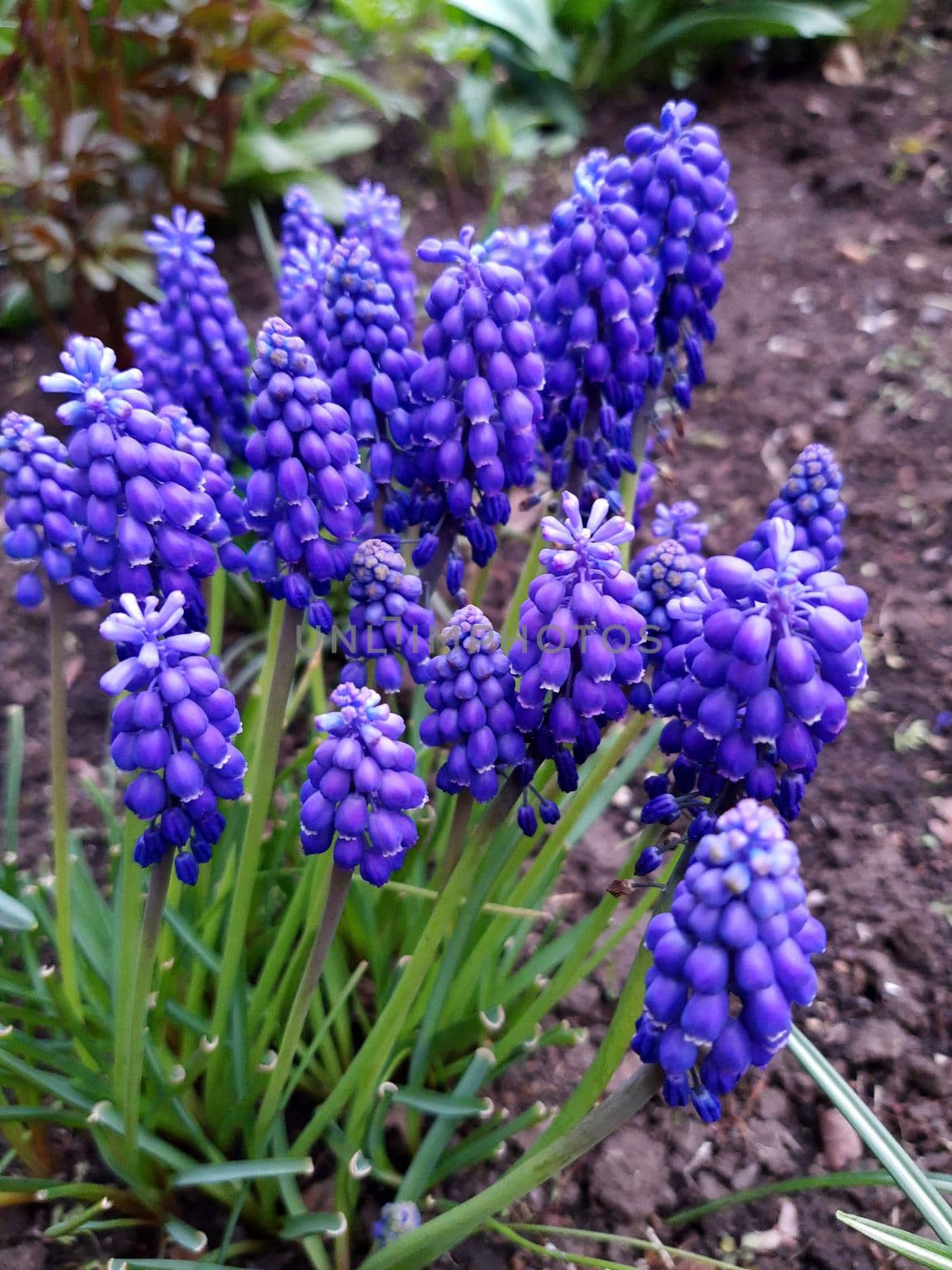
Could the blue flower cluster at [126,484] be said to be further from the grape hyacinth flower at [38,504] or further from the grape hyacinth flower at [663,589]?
the grape hyacinth flower at [663,589]

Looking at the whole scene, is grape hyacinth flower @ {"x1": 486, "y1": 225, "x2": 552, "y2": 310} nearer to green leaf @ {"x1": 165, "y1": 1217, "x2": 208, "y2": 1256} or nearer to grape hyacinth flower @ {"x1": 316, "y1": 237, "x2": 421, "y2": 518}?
grape hyacinth flower @ {"x1": 316, "y1": 237, "x2": 421, "y2": 518}

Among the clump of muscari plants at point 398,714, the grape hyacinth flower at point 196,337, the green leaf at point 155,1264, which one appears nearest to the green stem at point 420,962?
the clump of muscari plants at point 398,714

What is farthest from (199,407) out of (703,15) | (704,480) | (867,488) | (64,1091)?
(703,15)

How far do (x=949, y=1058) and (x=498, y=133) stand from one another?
262 inches

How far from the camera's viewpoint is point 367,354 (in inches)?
114

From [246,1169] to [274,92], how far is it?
7267 mm

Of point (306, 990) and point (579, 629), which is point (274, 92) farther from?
point (306, 990)

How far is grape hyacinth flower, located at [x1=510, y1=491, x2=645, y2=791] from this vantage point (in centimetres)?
221

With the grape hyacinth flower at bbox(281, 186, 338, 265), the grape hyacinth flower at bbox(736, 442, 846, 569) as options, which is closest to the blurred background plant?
the grape hyacinth flower at bbox(281, 186, 338, 265)

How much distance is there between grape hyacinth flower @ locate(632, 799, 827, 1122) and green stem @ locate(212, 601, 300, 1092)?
113 cm

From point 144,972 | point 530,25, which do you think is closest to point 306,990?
point 144,972

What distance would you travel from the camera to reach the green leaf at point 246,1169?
274 centimetres

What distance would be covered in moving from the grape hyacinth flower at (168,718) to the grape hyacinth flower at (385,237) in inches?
60.3

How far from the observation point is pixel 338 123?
337 inches
